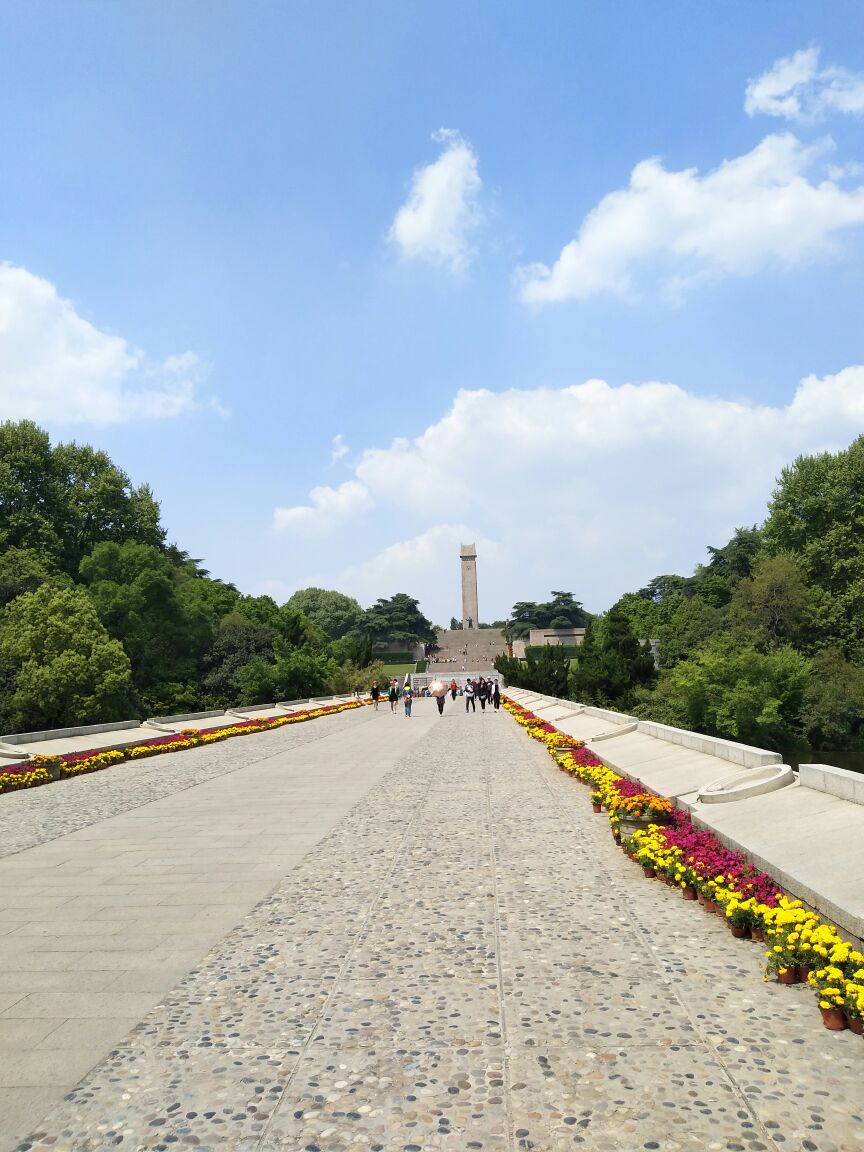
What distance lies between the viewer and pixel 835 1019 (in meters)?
3.92

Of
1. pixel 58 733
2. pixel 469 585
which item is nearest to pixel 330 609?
pixel 469 585

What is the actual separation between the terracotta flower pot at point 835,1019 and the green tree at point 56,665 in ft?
102

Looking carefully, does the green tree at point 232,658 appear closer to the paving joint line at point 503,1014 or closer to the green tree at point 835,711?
the green tree at point 835,711

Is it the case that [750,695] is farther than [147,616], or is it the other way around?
[147,616]

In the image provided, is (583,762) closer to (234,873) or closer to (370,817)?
(370,817)

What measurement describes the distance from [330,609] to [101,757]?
102521 mm

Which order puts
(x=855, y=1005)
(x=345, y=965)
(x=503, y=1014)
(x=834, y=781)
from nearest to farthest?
(x=855, y=1005) → (x=503, y=1014) → (x=345, y=965) → (x=834, y=781)

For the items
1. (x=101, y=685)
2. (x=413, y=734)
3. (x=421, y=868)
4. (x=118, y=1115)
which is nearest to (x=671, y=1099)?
(x=118, y=1115)

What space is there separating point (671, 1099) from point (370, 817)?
22.9ft

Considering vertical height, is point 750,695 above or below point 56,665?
below

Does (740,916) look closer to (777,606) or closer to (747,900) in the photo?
(747,900)

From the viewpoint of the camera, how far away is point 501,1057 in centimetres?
369

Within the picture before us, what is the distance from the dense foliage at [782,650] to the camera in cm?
3634

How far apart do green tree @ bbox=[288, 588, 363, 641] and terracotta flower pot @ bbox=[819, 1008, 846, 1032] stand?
109884 mm
